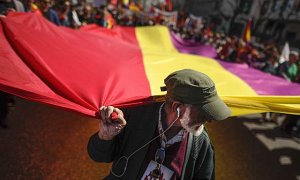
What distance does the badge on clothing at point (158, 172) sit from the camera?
1.83 metres

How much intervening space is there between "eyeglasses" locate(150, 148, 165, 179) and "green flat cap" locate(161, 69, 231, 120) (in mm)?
383

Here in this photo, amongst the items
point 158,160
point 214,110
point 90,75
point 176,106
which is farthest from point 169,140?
point 90,75

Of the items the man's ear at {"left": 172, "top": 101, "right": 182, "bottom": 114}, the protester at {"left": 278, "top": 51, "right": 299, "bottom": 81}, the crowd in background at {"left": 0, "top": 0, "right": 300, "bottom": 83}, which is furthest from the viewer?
the crowd in background at {"left": 0, "top": 0, "right": 300, "bottom": 83}

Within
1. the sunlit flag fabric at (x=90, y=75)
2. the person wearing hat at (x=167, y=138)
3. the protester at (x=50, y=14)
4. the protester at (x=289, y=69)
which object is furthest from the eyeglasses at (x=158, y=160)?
the protester at (x=50, y=14)

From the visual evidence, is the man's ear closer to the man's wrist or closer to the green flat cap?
the green flat cap

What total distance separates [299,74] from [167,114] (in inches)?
281

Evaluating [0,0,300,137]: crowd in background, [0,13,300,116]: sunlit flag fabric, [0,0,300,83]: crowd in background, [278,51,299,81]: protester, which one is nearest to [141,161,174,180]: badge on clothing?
[0,13,300,116]: sunlit flag fabric

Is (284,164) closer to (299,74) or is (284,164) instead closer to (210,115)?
(299,74)

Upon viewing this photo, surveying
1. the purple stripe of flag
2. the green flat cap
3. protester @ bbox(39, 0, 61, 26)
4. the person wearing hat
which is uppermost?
the green flat cap

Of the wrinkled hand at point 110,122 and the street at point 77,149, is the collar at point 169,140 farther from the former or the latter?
the street at point 77,149

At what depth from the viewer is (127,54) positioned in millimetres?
3938

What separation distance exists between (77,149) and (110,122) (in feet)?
9.41

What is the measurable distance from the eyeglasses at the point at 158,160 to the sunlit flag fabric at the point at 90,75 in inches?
28.3

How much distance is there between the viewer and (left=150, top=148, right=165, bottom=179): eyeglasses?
180 cm
